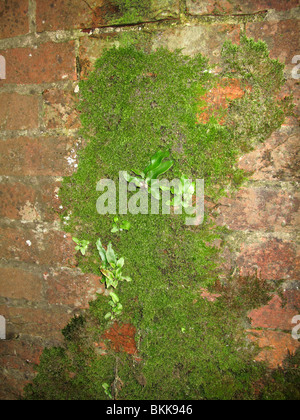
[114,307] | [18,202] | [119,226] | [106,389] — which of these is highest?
[18,202]

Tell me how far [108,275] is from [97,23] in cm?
97

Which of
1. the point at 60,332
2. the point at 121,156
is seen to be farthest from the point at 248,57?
the point at 60,332

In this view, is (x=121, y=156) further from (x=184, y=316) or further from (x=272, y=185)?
(x=184, y=316)

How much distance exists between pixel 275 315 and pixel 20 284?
1121 mm

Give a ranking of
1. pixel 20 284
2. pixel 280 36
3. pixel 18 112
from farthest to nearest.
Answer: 1. pixel 20 284
2. pixel 18 112
3. pixel 280 36

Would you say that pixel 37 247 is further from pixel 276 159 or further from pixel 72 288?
pixel 276 159

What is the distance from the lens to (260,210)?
89 centimetres

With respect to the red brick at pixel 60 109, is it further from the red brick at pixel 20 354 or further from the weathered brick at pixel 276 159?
the red brick at pixel 20 354

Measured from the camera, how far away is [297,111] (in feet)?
2.70

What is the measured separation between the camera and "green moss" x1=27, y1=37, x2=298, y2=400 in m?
0.85

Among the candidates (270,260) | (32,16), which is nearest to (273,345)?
(270,260)

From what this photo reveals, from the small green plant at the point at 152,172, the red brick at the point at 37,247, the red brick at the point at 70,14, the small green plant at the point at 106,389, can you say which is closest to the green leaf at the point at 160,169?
the small green plant at the point at 152,172

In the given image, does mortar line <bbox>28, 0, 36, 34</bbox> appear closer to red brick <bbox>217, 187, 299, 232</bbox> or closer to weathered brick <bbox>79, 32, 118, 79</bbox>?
weathered brick <bbox>79, 32, 118, 79</bbox>

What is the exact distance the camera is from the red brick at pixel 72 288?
41.4 inches
